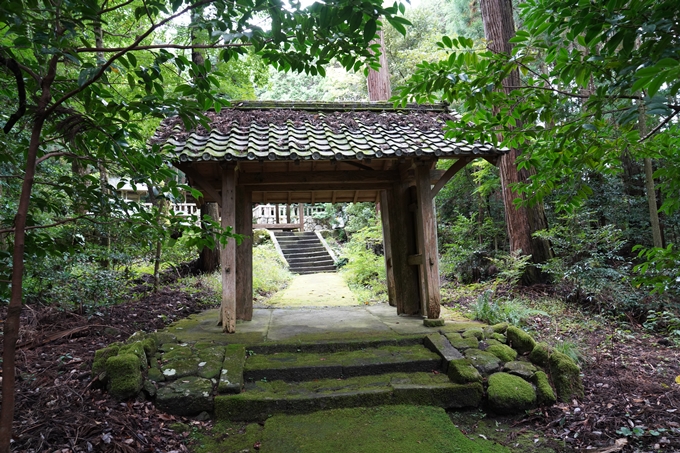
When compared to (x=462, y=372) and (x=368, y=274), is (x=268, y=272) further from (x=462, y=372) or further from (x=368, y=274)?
(x=462, y=372)

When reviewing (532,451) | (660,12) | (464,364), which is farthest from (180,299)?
A: (660,12)

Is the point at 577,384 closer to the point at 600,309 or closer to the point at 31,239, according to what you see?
the point at 600,309

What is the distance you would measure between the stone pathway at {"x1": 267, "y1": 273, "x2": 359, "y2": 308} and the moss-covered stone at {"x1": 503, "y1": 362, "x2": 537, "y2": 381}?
4.23 meters

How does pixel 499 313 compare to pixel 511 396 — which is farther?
pixel 499 313

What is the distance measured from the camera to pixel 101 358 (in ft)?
12.2

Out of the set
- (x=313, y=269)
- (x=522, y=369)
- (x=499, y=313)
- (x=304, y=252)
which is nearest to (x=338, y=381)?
(x=522, y=369)

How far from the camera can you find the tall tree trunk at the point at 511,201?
7.83 m

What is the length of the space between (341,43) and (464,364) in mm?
3431

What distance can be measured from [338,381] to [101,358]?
2329 millimetres

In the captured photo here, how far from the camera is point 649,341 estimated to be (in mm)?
5551

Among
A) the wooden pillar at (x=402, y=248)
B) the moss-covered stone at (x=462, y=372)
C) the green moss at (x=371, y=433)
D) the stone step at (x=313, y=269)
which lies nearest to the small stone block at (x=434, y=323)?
the wooden pillar at (x=402, y=248)

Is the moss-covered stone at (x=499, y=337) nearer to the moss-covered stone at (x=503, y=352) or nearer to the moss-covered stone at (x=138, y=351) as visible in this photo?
the moss-covered stone at (x=503, y=352)

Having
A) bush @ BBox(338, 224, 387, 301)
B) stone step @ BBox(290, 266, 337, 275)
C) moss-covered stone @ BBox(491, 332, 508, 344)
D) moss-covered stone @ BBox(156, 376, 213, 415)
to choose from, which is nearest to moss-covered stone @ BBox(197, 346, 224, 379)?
moss-covered stone @ BBox(156, 376, 213, 415)

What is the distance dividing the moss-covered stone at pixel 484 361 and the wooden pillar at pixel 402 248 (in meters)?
2.01
